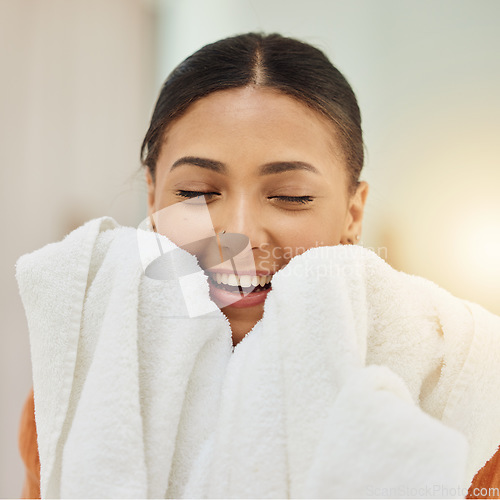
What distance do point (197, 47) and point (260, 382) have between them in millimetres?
663

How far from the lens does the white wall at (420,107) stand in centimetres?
68

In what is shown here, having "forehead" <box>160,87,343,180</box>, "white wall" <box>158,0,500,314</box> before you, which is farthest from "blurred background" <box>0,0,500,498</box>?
"forehead" <box>160,87,343,180</box>

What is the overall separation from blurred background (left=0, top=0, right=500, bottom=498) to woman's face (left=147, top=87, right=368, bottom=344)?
24cm

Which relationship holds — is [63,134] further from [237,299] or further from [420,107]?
[420,107]

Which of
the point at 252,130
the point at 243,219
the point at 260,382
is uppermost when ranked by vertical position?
the point at 252,130

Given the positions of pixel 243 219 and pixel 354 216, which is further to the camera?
pixel 354 216

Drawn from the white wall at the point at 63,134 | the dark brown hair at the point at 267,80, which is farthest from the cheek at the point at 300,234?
the white wall at the point at 63,134

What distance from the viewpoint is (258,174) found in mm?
538

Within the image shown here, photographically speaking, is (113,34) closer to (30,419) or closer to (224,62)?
(224,62)

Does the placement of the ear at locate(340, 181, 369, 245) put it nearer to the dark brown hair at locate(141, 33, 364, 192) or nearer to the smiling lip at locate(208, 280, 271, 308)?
the dark brown hair at locate(141, 33, 364, 192)

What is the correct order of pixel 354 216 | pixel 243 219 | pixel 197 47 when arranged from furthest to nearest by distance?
pixel 197 47, pixel 354 216, pixel 243 219

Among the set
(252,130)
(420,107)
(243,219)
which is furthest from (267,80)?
(420,107)

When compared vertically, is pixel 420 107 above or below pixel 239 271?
above

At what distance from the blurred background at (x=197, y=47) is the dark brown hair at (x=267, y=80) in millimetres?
130
